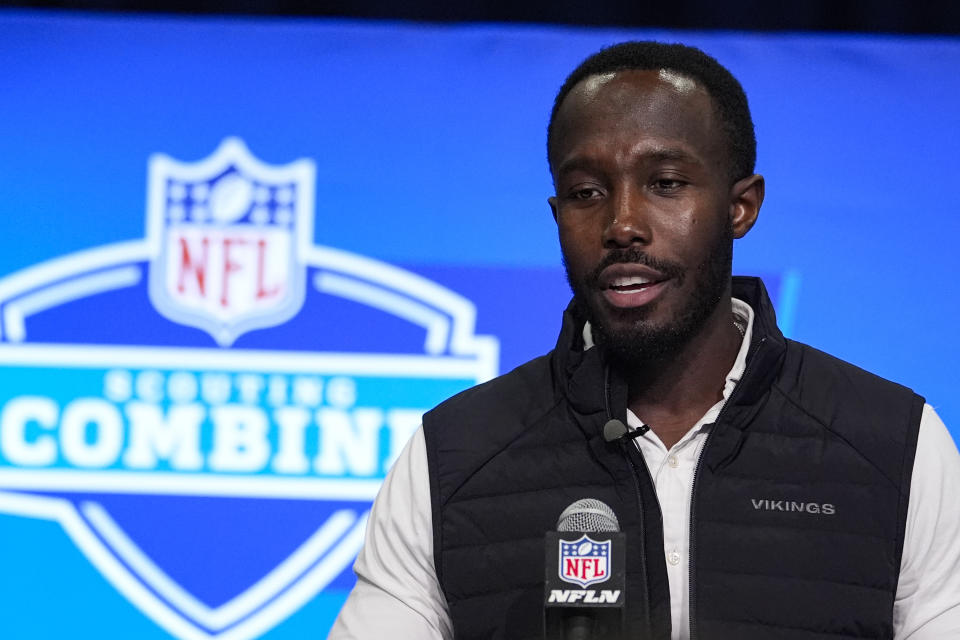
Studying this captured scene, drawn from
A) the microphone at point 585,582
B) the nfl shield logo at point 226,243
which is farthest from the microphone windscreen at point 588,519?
the nfl shield logo at point 226,243

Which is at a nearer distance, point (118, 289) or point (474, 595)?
point (474, 595)

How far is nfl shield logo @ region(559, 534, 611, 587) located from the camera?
3.64 feet

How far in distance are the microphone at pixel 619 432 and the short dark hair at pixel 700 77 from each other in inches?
14.5

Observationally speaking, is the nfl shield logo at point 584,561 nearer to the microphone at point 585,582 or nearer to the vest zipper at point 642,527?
the microphone at point 585,582

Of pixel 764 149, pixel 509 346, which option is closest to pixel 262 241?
pixel 509 346

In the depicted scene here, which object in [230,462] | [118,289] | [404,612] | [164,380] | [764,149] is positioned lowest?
[404,612]

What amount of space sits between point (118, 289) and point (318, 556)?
2.31 ft

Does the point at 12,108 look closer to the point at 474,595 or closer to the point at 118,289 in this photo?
the point at 118,289

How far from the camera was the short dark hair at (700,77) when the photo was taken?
158 cm

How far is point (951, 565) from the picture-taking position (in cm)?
141

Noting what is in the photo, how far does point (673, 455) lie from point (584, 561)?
0.44 m

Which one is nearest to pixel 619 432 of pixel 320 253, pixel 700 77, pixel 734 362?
pixel 734 362

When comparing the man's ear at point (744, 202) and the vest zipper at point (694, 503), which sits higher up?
the man's ear at point (744, 202)

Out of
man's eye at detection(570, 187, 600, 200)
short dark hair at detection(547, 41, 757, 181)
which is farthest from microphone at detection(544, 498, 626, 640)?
short dark hair at detection(547, 41, 757, 181)
